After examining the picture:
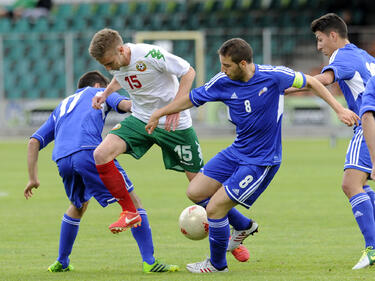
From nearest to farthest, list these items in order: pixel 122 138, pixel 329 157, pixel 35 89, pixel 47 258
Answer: pixel 122 138, pixel 47 258, pixel 329 157, pixel 35 89

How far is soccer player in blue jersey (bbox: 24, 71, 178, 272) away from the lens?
22.6 feet

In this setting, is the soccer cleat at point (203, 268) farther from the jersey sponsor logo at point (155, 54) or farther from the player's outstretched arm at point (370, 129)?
the jersey sponsor logo at point (155, 54)

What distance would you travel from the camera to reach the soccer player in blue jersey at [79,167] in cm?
688

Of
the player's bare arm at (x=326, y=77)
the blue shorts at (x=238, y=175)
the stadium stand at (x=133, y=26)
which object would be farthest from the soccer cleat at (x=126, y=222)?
the stadium stand at (x=133, y=26)

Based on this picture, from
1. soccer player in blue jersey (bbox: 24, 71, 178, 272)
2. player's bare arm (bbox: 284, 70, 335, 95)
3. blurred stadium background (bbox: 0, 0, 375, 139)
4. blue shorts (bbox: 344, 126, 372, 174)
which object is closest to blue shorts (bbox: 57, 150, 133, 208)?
soccer player in blue jersey (bbox: 24, 71, 178, 272)

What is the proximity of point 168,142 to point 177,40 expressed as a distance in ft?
72.5

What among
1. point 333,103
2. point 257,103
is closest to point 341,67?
point 333,103

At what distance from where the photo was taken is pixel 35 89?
94.6 feet

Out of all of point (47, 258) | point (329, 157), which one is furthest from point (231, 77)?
point (329, 157)

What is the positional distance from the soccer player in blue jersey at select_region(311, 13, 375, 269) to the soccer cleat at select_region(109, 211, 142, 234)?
1.80 metres

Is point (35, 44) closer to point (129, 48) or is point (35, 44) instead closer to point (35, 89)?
point (35, 89)

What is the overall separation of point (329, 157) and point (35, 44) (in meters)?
13.7

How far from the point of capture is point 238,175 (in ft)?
21.5

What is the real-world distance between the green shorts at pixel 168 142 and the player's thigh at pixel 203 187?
1.87ft
